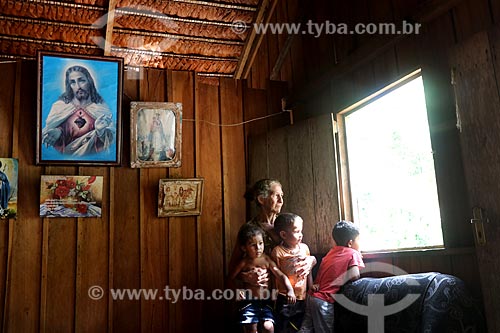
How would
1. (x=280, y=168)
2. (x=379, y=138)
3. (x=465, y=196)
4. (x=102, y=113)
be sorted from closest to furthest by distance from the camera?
(x=465, y=196), (x=379, y=138), (x=102, y=113), (x=280, y=168)

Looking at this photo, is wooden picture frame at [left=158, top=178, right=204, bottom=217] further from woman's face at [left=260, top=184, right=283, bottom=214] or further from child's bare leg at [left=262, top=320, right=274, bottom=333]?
child's bare leg at [left=262, top=320, right=274, bottom=333]

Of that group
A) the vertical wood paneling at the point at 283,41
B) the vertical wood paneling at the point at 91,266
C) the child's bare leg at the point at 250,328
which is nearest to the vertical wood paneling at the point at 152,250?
the vertical wood paneling at the point at 91,266

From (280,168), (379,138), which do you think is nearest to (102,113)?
(280,168)

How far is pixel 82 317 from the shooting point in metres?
3.27

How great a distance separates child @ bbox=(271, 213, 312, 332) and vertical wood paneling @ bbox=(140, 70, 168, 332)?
3.21 feet

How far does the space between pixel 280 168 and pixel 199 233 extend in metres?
0.85

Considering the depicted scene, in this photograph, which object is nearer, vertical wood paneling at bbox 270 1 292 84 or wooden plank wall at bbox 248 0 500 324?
wooden plank wall at bbox 248 0 500 324

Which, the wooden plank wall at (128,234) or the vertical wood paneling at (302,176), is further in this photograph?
the vertical wood paneling at (302,176)

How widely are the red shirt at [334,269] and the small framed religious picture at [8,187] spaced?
2.18 meters

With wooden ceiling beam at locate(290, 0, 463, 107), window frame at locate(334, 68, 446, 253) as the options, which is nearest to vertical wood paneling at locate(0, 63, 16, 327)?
wooden ceiling beam at locate(290, 0, 463, 107)

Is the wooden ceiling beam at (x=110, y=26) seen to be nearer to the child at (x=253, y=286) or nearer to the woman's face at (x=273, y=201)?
the woman's face at (x=273, y=201)

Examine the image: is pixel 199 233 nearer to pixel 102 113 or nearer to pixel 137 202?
pixel 137 202

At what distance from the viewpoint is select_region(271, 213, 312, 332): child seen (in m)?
2.92

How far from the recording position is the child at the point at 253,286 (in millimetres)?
2869
